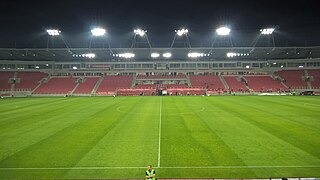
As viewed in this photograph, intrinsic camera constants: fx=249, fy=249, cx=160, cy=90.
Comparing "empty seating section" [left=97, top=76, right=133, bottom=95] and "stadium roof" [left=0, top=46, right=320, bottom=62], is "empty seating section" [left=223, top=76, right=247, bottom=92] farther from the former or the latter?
"empty seating section" [left=97, top=76, right=133, bottom=95]

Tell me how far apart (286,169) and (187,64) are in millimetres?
65920

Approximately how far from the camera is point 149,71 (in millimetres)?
74500

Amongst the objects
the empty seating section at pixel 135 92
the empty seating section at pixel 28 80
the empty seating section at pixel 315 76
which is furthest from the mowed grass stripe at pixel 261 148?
the empty seating section at pixel 28 80

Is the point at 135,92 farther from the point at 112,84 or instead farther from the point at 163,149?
the point at 163,149

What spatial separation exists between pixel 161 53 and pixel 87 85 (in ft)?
72.5

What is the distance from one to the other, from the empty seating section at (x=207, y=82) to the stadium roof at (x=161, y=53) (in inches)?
235

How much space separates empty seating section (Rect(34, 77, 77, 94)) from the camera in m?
64.1

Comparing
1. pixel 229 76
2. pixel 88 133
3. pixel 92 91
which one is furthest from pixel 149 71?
pixel 88 133

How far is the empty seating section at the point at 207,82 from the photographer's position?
65.6 m

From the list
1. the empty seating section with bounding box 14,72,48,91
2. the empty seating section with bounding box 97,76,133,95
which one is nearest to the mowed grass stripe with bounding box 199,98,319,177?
the empty seating section with bounding box 97,76,133,95

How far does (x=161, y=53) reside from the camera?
6569 centimetres

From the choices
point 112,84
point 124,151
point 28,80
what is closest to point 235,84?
point 112,84

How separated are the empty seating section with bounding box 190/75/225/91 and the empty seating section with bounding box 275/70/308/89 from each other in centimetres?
1748

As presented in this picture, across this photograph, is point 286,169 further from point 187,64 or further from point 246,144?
point 187,64
